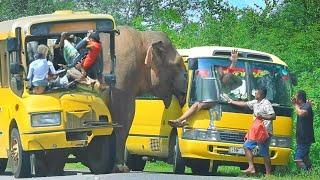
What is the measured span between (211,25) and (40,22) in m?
17.5

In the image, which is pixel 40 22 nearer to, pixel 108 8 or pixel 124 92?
pixel 124 92

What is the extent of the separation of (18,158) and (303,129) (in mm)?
6318

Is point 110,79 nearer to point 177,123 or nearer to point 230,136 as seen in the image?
point 177,123

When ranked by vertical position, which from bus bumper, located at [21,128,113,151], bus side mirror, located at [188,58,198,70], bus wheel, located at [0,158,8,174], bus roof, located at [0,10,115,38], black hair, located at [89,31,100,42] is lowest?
bus wheel, located at [0,158,8,174]

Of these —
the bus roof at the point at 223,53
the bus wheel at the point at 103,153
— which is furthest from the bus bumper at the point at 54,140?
the bus roof at the point at 223,53

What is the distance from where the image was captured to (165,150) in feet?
76.0

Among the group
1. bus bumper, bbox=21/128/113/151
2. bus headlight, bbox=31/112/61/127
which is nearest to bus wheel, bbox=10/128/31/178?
bus bumper, bbox=21/128/113/151

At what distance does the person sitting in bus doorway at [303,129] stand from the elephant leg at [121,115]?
3.46m

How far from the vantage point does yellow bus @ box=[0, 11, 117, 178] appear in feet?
64.8

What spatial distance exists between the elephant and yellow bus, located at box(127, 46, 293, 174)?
2.41 feet

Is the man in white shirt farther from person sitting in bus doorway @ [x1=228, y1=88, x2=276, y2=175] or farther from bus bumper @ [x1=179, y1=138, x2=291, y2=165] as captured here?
person sitting in bus doorway @ [x1=228, y1=88, x2=276, y2=175]

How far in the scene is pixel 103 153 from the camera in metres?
20.8

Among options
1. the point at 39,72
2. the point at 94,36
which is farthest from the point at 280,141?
the point at 39,72

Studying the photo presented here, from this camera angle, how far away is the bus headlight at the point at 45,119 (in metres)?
19.7
